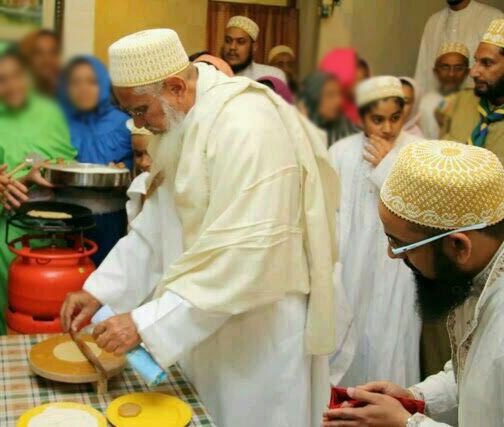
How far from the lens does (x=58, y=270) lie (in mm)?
1907

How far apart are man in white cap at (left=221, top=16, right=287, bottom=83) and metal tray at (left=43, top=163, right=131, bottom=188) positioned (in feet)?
2.03

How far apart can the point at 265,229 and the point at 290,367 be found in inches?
14.0

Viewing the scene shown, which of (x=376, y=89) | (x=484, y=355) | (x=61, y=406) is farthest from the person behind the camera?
(x=376, y=89)

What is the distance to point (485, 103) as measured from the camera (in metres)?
2.41

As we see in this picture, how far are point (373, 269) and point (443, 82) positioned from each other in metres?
0.74

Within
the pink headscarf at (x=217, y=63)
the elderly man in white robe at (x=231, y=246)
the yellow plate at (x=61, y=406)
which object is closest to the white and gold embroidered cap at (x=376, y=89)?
the pink headscarf at (x=217, y=63)

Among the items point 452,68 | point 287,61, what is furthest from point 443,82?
point 287,61

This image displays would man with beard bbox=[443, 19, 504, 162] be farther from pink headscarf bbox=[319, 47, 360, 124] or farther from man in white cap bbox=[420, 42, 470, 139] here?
pink headscarf bbox=[319, 47, 360, 124]

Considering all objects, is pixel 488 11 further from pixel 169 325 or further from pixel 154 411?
pixel 154 411

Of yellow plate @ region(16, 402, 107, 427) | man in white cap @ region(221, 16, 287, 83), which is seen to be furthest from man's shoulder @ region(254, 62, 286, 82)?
yellow plate @ region(16, 402, 107, 427)

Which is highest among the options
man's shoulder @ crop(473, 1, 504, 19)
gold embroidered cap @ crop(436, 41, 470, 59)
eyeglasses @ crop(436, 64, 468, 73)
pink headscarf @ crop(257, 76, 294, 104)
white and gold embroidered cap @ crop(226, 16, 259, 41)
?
man's shoulder @ crop(473, 1, 504, 19)

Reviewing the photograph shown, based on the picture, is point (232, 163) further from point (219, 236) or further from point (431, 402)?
point (431, 402)

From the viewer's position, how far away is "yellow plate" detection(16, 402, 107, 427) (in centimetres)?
114

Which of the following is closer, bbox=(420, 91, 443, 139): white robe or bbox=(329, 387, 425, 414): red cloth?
bbox=(329, 387, 425, 414): red cloth
